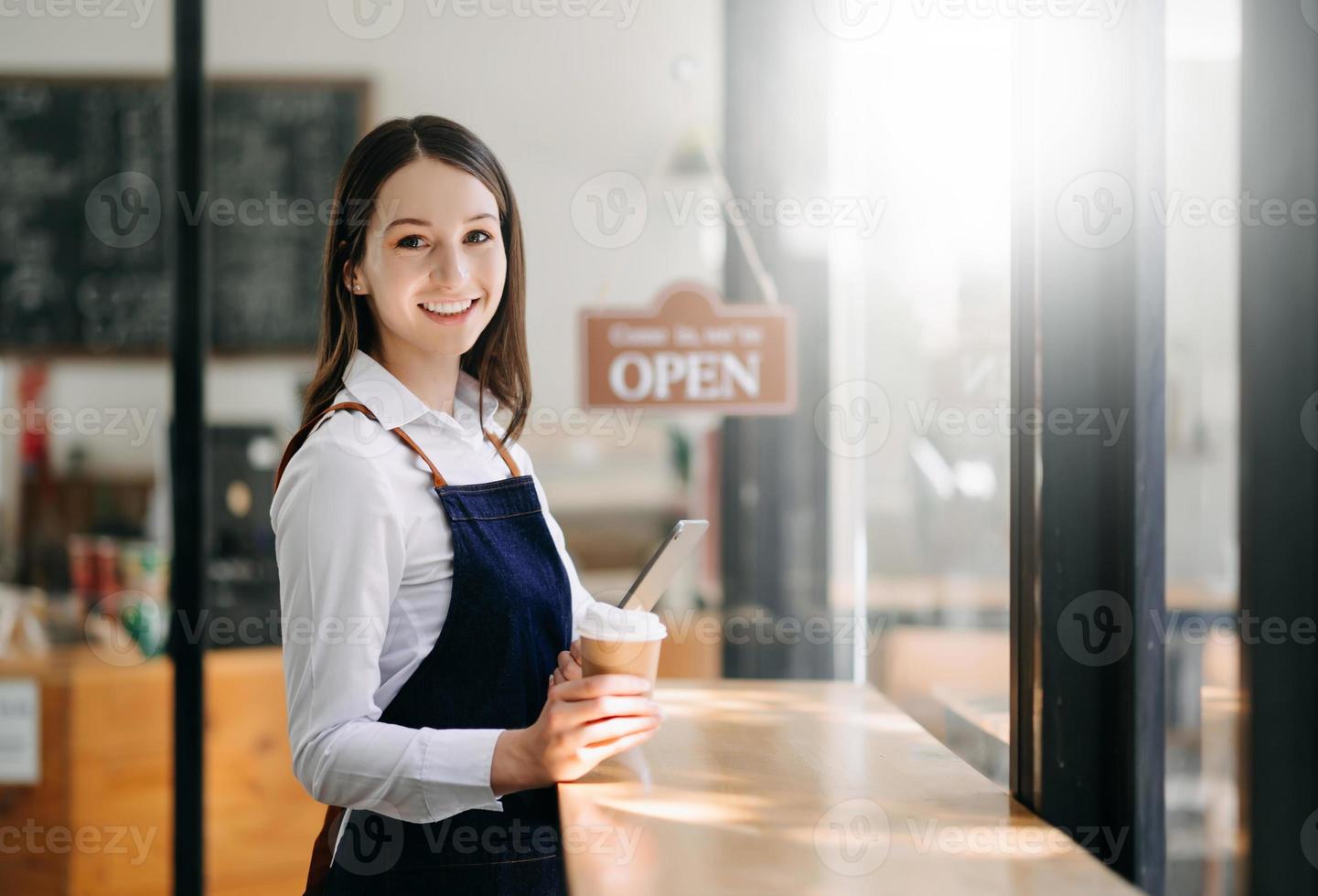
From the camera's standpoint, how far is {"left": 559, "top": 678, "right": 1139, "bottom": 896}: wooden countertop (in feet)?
2.68

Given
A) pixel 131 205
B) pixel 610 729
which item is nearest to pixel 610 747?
pixel 610 729

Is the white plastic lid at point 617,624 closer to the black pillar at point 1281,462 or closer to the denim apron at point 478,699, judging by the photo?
the denim apron at point 478,699

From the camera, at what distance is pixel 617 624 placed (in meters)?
1.10

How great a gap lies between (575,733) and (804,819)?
0.79 feet

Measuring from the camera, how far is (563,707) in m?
1.08

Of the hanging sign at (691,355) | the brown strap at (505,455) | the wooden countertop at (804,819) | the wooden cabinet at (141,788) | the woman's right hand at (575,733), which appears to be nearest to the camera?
the wooden countertop at (804,819)

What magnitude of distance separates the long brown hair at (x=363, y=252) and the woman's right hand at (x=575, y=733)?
391mm

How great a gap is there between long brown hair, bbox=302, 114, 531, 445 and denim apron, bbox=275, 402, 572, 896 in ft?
0.38

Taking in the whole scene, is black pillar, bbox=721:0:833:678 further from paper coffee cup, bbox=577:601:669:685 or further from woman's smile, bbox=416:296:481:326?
paper coffee cup, bbox=577:601:669:685

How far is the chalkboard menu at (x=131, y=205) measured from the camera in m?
2.59

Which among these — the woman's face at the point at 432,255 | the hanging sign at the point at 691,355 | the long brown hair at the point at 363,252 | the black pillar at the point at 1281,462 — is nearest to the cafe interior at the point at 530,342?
the hanging sign at the point at 691,355

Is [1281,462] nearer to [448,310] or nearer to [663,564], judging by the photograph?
[663,564]

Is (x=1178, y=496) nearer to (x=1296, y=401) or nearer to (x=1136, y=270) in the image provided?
(x=1296, y=401)

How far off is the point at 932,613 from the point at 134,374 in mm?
1851
